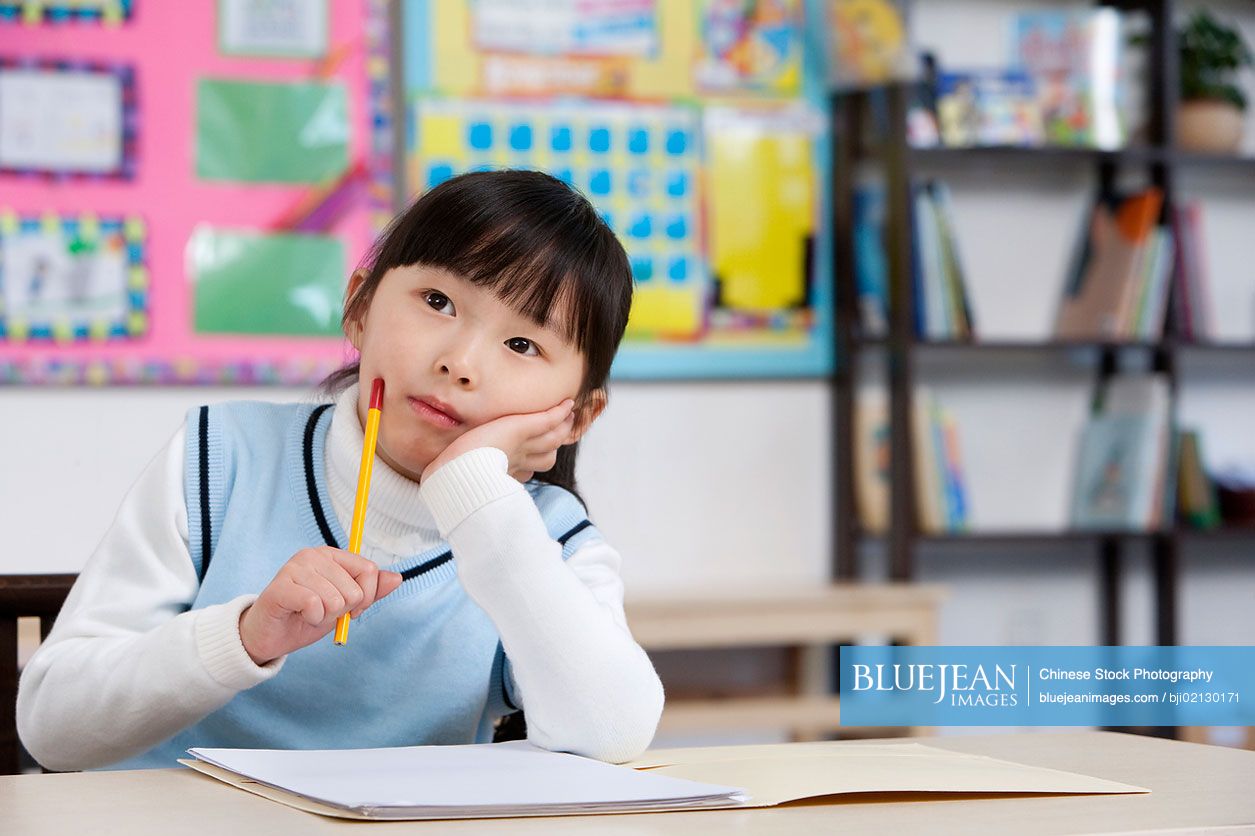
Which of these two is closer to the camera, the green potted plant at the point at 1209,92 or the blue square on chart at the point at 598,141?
the blue square on chart at the point at 598,141

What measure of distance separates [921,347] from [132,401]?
4.83 ft

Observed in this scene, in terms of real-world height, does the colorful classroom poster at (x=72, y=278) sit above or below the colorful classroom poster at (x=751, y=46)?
below

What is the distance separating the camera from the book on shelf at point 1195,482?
9.77ft

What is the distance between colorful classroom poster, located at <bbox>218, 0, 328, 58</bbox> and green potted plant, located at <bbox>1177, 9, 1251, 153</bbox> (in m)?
1.76

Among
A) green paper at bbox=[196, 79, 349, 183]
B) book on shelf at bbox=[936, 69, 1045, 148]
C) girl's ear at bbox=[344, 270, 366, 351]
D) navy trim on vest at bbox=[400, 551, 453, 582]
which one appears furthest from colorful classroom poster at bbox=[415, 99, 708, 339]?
navy trim on vest at bbox=[400, 551, 453, 582]

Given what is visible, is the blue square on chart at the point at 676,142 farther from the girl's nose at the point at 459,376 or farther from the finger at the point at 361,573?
the finger at the point at 361,573

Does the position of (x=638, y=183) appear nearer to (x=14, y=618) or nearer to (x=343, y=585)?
(x=14, y=618)

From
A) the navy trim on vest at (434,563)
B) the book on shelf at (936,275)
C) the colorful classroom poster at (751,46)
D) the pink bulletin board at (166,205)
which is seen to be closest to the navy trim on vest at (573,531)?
the navy trim on vest at (434,563)

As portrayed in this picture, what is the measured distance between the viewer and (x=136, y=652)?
92 cm

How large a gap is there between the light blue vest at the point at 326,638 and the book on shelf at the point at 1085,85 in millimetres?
2137

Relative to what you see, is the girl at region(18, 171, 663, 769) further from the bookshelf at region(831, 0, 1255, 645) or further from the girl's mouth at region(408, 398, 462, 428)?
the bookshelf at region(831, 0, 1255, 645)

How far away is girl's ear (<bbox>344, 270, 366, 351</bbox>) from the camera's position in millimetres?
1116

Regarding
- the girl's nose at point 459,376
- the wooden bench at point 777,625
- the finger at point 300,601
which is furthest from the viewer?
the wooden bench at point 777,625

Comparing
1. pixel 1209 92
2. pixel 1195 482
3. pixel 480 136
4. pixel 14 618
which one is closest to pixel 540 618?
pixel 14 618
